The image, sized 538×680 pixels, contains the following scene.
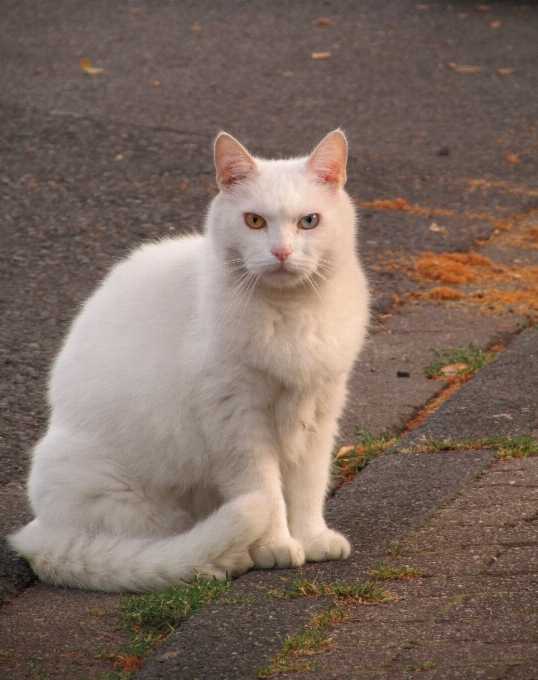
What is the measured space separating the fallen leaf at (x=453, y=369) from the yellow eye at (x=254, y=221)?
179 cm

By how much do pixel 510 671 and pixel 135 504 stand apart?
139 cm

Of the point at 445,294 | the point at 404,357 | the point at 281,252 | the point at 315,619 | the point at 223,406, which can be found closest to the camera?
the point at 315,619

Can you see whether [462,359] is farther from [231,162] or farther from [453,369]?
[231,162]

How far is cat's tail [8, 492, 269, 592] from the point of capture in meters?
2.84

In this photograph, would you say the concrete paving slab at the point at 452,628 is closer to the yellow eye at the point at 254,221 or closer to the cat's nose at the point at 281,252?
the cat's nose at the point at 281,252

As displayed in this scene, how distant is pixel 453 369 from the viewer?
449 centimetres

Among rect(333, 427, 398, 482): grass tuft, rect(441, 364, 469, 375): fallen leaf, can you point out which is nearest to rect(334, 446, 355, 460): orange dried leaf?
rect(333, 427, 398, 482): grass tuft

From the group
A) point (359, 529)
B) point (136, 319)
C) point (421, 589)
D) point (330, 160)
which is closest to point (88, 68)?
point (136, 319)

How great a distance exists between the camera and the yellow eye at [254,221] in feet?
9.71

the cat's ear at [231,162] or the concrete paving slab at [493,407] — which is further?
the concrete paving slab at [493,407]

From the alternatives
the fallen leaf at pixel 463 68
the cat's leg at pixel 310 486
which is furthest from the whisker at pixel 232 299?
the fallen leaf at pixel 463 68

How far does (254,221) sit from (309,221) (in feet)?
0.57

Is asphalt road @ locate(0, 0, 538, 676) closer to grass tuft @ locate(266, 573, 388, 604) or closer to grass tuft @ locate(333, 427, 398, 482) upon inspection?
grass tuft @ locate(266, 573, 388, 604)

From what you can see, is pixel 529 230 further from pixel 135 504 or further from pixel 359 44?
pixel 359 44
